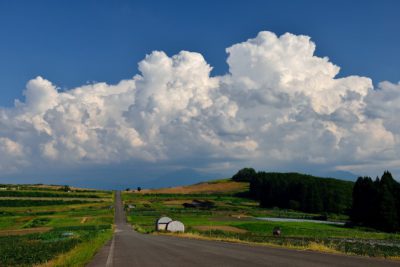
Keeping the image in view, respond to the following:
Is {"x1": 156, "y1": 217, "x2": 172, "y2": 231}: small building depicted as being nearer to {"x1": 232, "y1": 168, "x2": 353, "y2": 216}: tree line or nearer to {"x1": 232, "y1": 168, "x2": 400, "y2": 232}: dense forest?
{"x1": 232, "y1": 168, "x2": 400, "y2": 232}: dense forest

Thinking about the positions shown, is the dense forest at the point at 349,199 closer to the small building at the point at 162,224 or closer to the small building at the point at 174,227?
the small building at the point at 174,227

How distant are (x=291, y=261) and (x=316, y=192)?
154749 millimetres

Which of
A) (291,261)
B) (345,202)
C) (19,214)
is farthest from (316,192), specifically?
(291,261)

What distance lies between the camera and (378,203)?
105438 millimetres

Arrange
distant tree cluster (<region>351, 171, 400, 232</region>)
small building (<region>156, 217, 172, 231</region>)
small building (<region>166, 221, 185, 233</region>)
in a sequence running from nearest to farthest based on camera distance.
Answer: small building (<region>166, 221, 185, 233</region>) < small building (<region>156, 217, 172, 231</region>) < distant tree cluster (<region>351, 171, 400, 232</region>)

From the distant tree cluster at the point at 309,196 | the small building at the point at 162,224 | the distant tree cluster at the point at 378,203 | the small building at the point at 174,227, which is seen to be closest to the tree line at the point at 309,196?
the distant tree cluster at the point at 309,196

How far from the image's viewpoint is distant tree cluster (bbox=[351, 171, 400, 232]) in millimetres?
102562

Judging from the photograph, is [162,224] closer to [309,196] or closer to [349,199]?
[309,196]

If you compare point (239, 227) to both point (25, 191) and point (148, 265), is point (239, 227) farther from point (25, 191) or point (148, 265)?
point (25, 191)

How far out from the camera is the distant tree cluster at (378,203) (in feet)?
336

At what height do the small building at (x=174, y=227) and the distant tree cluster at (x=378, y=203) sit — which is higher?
the distant tree cluster at (x=378, y=203)

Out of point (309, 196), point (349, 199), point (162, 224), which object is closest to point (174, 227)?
point (162, 224)

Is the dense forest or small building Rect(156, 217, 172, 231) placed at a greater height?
the dense forest

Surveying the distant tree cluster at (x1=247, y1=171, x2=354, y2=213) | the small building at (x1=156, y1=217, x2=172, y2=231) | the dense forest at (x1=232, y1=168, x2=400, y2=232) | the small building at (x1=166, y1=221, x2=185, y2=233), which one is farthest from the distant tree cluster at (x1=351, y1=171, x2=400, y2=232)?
the distant tree cluster at (x1=247, y1=171, x2=354, y2=213)
